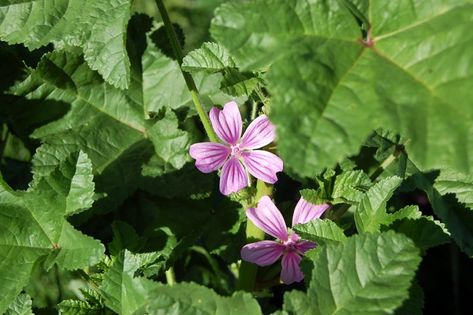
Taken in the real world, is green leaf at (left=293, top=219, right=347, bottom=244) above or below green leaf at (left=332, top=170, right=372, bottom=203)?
below

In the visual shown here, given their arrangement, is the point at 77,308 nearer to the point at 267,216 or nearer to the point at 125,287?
the point at 125,287

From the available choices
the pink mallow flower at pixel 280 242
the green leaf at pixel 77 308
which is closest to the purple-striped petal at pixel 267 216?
the pink mallow flower at pixel 280 242

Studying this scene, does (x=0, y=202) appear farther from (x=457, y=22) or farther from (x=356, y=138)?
(x=457, y=22)

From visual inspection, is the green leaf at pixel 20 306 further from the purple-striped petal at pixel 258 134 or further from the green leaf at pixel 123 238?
the purple-striped petal at pixel 258 134

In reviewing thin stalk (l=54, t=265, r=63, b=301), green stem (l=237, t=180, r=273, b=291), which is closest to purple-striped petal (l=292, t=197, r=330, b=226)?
green stem (l=237, t=180, r=273, b=291)

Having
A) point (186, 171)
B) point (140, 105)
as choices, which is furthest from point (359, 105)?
point (140, 105)

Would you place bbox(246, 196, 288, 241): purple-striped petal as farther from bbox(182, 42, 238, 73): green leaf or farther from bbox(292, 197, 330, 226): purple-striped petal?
bbox(182, 42, 238, 73): green leaf
